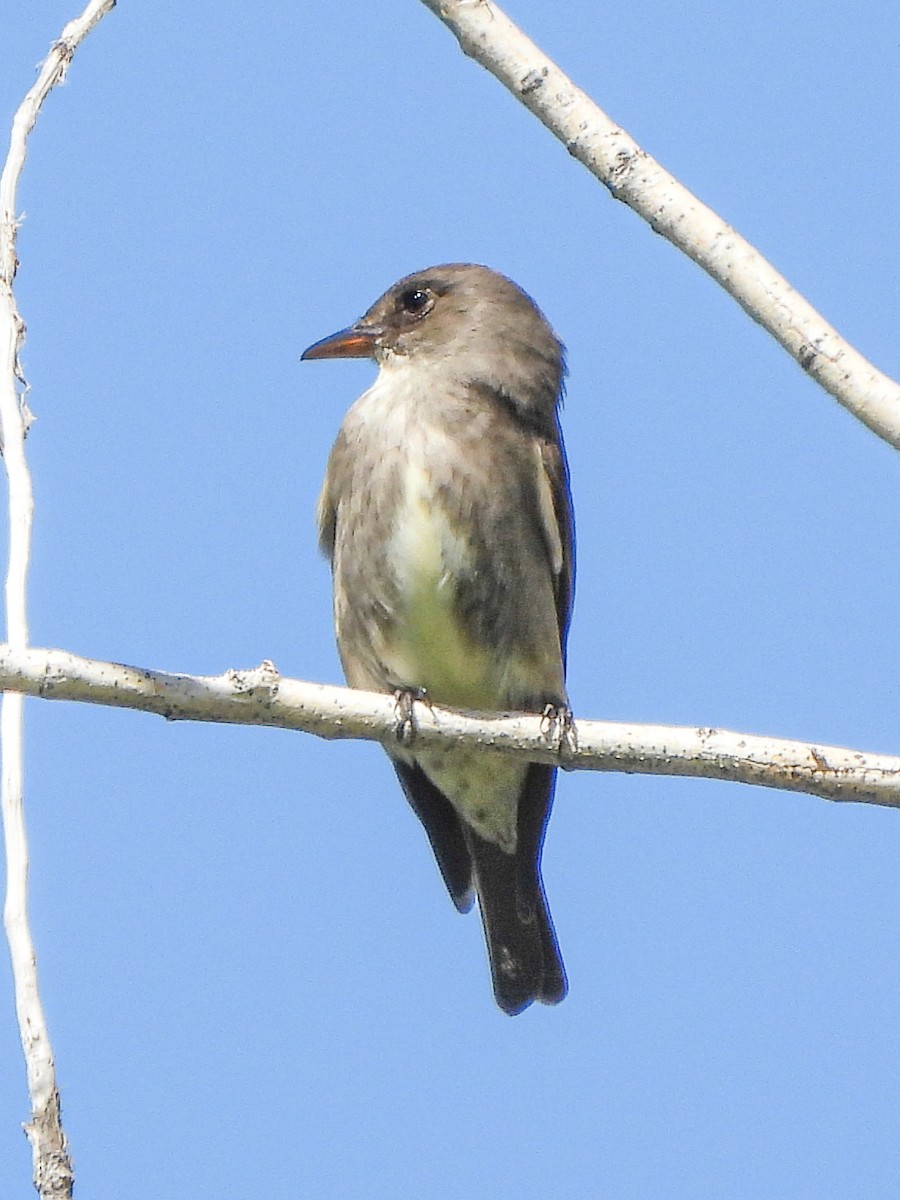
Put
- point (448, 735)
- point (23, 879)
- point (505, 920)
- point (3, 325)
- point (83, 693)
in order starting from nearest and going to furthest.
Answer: point (23, 879)
point (83, 693)
point (3, 325)
point (448, 735)
point (505, 920)

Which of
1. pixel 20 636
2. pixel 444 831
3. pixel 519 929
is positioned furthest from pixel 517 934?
pixel 20 636

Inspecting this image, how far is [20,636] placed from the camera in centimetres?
420

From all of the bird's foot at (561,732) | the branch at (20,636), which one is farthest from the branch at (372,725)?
the branch at (20,636)

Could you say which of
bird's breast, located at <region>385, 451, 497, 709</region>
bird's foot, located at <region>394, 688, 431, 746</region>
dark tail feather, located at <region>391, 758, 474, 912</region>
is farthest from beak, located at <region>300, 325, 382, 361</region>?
bird's foot, located at <region>394, 688, 431, 746</region>

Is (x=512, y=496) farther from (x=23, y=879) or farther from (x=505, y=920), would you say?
(x=23, y=879)

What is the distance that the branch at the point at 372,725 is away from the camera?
13.9 ft

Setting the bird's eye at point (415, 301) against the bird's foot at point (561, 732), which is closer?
the bird's foot at point (561, 732)

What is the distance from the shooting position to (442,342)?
731 centimetres

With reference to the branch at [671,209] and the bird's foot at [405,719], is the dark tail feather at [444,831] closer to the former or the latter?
the bird's foot at [405,719]

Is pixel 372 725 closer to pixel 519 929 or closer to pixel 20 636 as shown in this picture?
pixel 20 636

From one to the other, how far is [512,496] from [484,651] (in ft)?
1.82

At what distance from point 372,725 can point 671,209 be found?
4.97 ft

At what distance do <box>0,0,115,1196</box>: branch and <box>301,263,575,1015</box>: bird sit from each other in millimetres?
2283

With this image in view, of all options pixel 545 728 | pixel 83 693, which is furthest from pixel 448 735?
pixel 83 693
